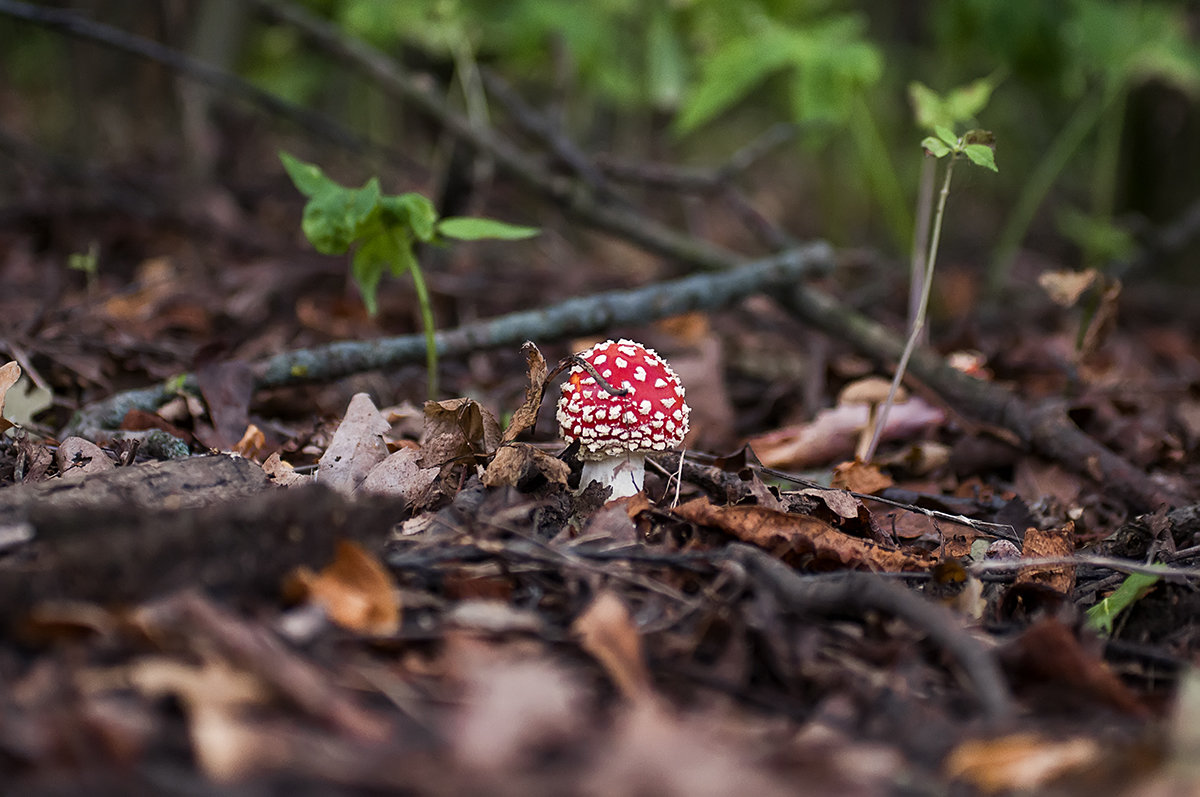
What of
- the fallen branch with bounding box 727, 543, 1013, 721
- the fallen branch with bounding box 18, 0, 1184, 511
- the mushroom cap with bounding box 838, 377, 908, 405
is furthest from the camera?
the mushroom cap with bounding box 838, 377, 908, 405

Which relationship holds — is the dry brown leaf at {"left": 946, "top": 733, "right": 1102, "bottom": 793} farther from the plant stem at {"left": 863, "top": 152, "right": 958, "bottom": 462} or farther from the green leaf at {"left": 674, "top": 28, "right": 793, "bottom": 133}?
the green leaf at {"left": 674, "top": 28, "right": 793, "bottom": 133}

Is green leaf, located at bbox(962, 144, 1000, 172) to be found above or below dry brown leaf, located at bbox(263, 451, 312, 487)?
above

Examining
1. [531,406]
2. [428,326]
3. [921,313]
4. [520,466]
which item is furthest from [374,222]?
[921,313]

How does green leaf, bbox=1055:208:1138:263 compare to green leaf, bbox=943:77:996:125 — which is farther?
green leaf, bbox=1055:208:1138:263

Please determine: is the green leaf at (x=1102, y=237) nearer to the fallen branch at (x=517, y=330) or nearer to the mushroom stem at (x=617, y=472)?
the fallen branch at (x=517, y=330)

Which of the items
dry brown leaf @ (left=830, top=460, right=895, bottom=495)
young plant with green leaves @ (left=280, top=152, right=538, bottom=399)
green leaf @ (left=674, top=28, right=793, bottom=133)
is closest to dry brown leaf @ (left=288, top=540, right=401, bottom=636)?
young plant with green leaves @ (left=280, top=152, right=538, bottom=399)

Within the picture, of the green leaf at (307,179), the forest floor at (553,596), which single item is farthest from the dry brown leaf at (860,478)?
the green leaf at (307,179)

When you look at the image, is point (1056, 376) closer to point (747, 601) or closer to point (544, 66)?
point (747, 601)
